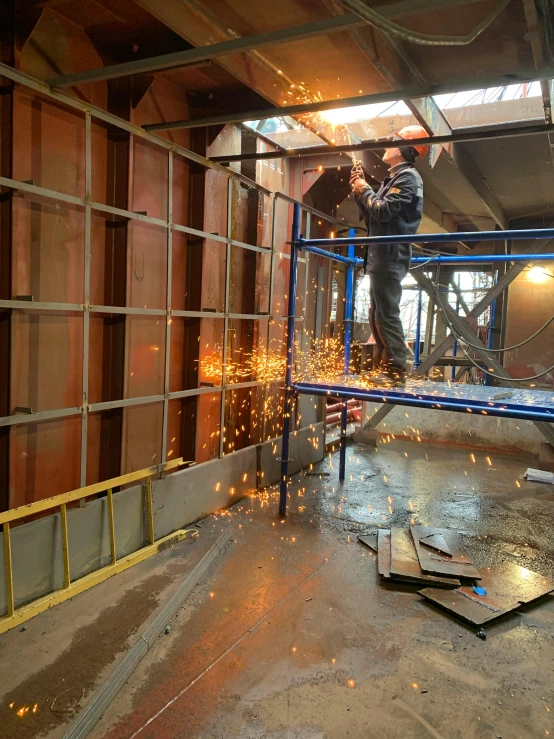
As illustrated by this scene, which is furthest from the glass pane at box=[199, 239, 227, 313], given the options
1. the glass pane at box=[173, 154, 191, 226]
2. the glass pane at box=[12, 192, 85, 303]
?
the glass pane at box=[12, 192, 85, 303]

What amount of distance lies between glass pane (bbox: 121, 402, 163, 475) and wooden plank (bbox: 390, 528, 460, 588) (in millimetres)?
1994

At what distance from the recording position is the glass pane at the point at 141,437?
146 inches

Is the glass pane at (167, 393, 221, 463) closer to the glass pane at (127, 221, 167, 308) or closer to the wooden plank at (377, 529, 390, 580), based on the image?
the glass pane at (127, 221, 167, 308)

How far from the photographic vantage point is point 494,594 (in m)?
3.29

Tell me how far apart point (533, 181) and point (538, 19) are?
5112mm

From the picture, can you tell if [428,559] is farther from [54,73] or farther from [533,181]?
[533,181]

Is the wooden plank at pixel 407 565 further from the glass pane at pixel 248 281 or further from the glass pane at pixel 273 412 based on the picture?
the glass pane at pixel 248 281

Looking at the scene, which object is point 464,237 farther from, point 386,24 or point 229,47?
point 229,47

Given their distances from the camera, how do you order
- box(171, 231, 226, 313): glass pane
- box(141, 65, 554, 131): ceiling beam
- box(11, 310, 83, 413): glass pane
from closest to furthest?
box(141, 65, 554, 131): ceiling beam, box(11, 310, 83, 413): glass pane, box(171, 231, 226, 313): glass pane

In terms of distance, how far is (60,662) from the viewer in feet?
A: 8.15

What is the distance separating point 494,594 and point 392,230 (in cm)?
286

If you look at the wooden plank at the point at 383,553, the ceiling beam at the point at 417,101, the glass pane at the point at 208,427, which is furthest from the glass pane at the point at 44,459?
the ceiling beam at the point at 417,101

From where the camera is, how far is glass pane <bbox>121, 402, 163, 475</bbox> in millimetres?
3721

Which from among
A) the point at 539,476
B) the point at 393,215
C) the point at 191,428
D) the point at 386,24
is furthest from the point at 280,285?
the point at 539,476
